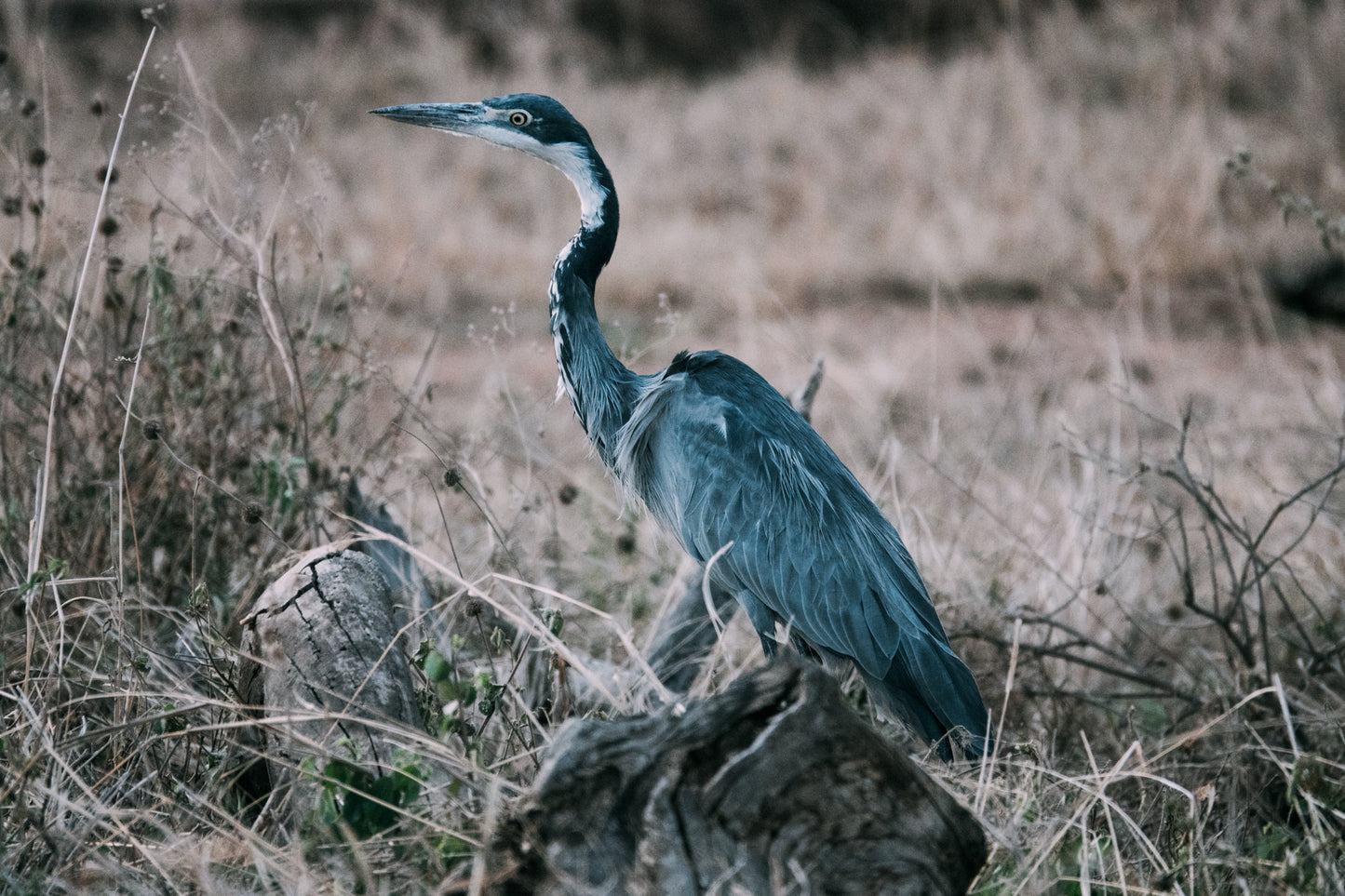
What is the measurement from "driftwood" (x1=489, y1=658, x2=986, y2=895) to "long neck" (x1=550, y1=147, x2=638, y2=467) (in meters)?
1.70

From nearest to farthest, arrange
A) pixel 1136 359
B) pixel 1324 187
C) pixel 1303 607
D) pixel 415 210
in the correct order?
pixel 1303 607
pixel 1136 359
pixel 1324 187
pixel 415 210

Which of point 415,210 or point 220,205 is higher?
point 220,205

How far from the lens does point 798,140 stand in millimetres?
10047

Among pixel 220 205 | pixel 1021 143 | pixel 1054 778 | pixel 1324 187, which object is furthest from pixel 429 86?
pixel 1054 778

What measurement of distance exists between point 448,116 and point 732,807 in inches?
92.9

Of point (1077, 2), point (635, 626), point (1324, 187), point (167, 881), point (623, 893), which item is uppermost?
point (1077, 2)

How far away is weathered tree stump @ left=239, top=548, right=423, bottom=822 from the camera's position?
2.27m

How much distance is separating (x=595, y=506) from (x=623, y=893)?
2916 millimetres

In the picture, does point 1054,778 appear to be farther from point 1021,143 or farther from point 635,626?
point 1021,143

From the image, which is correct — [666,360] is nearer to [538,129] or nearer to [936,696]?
[538,129]

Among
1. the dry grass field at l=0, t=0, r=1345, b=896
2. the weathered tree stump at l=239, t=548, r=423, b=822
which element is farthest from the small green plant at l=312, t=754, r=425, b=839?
the weathered tree stump at l=239, t=548, r=423, b=822

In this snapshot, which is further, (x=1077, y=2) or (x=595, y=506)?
(x=1077, y=2)

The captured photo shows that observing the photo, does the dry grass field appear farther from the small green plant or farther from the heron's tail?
the heron's tail

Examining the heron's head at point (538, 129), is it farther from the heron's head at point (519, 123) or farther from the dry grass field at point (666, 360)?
the dry grass field at point (666, 360)
